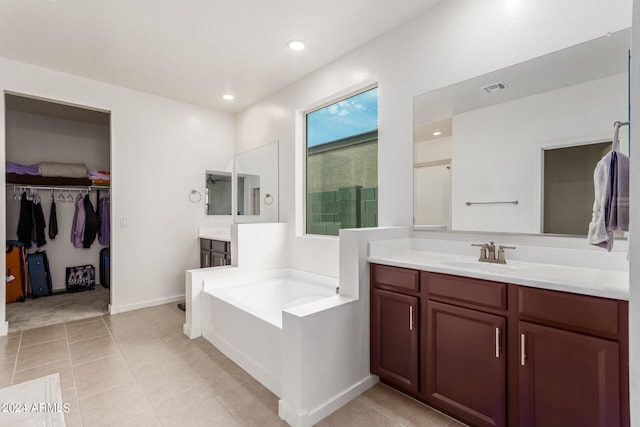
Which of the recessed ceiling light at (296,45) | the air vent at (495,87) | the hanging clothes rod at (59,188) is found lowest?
the hanging clothes rod at (59,188)

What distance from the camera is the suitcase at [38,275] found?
4.21m

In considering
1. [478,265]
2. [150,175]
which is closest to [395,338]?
[478,265]

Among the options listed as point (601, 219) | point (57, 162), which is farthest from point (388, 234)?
point (57, 162)

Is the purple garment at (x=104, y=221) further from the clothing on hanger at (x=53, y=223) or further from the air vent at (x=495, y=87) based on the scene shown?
the air vent at (x=495, y=87)

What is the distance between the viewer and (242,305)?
2.55 m

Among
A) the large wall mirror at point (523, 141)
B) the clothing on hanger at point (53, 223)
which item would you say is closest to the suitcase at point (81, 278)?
the clothing on hanger at point (53, 223)

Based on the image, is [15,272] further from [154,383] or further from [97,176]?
[154,383]

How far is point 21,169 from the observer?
4.07m

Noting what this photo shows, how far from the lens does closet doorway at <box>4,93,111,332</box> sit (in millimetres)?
4090

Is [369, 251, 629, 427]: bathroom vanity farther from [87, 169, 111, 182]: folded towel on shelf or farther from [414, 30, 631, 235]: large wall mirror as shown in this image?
[87, 169, 111, 182]: folded towel on shelf

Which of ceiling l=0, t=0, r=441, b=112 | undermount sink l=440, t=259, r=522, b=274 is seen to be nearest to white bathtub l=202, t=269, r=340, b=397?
undermount sink l=440, t=259, r=522, b=274

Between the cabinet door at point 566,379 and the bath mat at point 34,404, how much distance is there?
2.45 meters

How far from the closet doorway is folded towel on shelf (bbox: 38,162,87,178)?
0.03 feet

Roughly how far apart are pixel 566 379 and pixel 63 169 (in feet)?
18.4
